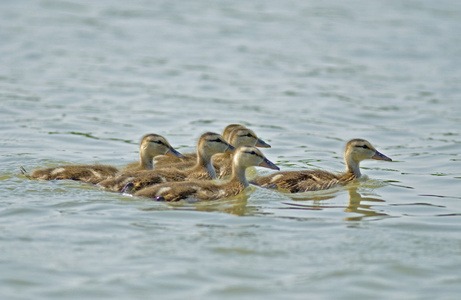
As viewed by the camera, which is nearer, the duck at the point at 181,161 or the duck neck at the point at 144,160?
the duck neck at the point at 144,160

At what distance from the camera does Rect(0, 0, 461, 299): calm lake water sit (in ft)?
20.1

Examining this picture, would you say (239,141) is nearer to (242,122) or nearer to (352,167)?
(352,167)

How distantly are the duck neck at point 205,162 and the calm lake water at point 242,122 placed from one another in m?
0.86

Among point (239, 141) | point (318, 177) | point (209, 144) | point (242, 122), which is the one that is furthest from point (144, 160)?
point (242, 122)

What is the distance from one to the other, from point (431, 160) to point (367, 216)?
3390mm

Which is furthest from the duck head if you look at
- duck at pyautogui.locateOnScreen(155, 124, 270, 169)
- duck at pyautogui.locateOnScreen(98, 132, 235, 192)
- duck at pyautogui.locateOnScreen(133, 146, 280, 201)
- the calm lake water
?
the calm lake water

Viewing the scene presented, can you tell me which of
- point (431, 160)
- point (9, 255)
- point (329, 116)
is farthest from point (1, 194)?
point (329, 116)

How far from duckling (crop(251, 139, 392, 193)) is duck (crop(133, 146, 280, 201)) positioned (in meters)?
0.23

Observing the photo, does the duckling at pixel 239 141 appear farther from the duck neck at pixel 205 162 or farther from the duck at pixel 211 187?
the duck at pixel 211 187

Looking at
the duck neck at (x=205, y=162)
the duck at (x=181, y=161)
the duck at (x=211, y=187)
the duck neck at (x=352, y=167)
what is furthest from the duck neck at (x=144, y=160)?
the duck neck at (x=352, y=167)

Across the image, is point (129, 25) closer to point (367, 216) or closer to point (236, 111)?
point (236, 111)

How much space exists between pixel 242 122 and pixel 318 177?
437cm

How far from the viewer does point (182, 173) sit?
9148 millimetres

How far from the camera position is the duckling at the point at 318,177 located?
883 cm
